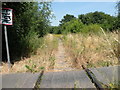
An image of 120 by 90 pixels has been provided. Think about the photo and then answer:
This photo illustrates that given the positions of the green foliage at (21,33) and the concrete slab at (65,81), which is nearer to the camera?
the concrete slab at (65,81)

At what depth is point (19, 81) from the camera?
2.93 meters

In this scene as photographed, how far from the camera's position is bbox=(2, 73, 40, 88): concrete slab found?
270cm

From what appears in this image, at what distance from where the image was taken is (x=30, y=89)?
2.48m

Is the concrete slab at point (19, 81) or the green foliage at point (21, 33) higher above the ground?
the green foliage at point (21, 33)

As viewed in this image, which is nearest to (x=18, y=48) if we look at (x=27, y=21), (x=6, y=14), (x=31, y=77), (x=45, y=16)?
(x=27, y=21)

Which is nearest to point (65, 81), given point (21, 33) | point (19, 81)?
point (19, 81)

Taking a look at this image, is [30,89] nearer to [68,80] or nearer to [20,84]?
[20,84]

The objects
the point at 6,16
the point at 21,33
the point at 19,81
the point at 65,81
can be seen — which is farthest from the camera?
the point at 21,33

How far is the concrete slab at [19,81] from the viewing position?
2.70 metres

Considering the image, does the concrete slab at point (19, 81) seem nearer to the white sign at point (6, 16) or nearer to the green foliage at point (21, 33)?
the white sign at point (6, 16)

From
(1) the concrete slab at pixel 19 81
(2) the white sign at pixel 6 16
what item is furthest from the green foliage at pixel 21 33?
(1) the concrete slab at pixel 19 81

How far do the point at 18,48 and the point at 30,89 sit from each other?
393 cm

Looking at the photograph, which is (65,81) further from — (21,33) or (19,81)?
(21,33)

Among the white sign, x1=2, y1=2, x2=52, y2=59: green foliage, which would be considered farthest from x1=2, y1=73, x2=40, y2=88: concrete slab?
x1=2, y1=2, x2=52, y2=59: green foliage
